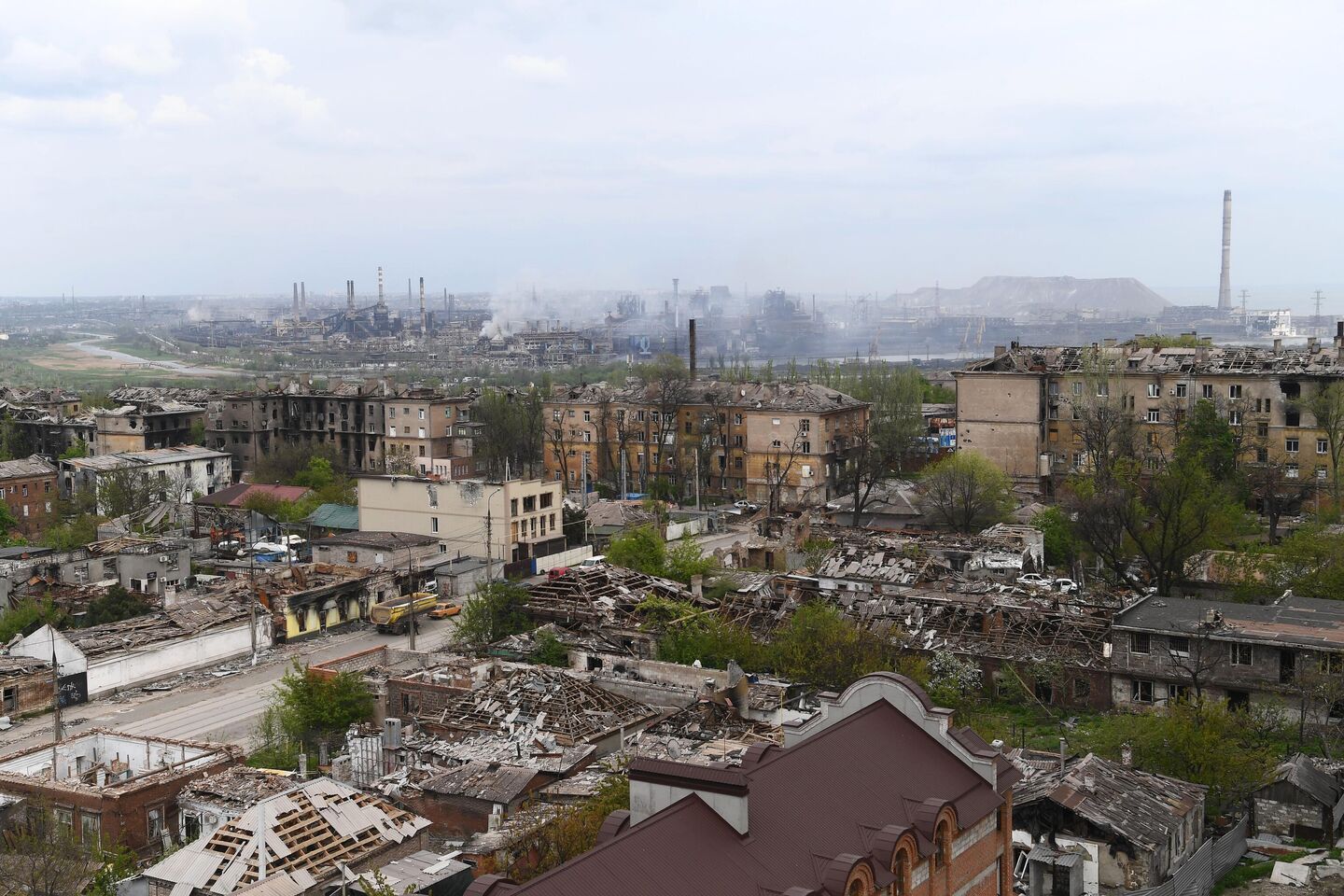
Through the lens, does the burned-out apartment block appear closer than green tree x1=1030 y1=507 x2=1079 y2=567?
Yes

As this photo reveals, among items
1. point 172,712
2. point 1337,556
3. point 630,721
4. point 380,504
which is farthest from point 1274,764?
point 380,504

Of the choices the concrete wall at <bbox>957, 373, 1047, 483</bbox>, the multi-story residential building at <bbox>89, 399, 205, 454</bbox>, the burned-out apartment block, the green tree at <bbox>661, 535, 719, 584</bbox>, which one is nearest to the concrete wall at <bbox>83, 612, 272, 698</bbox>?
the green tree at <bbox>661, 535, 719, 584</bbox>

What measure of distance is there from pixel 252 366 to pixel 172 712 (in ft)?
489

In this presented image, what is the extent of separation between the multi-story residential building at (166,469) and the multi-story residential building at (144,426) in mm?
4695

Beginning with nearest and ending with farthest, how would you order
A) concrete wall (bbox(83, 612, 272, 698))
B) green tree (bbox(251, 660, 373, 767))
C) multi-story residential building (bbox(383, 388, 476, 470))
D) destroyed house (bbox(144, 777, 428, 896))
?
destroyed house (bbox(144, 777, 428, 896))
green tree (bbox(251, 660, 373, 767))
concrete wall (bbox(83, 612, 272, 698))
multi-story residential building (bbox(383, 388, 476, 470))

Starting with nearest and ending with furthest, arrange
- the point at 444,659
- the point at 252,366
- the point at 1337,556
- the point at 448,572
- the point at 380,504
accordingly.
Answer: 1. the point at 444,659
2. the point at 1337,556
3. the point at 448,572
4. the point at 380,504
5. the point at 252,366

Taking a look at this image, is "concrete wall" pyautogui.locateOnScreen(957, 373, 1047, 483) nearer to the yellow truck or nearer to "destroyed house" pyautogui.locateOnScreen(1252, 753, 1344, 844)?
the yellow truck

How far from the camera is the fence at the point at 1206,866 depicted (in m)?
18.2

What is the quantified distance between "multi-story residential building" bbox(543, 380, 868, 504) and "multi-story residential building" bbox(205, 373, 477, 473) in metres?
5.75

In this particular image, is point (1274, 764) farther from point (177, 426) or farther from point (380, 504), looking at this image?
point (177, 426)

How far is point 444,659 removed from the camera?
30125 mm

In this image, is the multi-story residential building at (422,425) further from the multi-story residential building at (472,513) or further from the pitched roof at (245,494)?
the multi-story residential building at (472,513)

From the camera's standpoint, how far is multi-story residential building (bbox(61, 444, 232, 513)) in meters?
56.5

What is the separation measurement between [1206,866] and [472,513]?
31.2 meters
